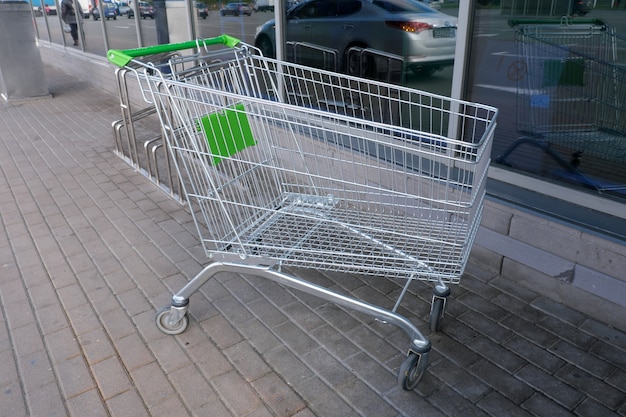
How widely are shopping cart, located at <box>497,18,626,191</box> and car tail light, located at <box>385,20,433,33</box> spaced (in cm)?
75

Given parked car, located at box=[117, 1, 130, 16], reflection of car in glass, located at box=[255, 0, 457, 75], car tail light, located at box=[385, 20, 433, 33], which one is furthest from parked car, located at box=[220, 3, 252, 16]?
parked car, located at box=[117, 1, 130, 16]

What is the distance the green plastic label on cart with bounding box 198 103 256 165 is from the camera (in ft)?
8.38

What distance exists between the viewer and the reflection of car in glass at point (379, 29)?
3688 millimetres

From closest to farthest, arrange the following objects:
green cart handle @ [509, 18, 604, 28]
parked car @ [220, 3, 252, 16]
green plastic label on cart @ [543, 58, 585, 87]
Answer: green cart handle @ [509, 18, 604, 28] < green plastic label on cart @ [543, 58, 585, 87] < parked car @ [220, 3, 252, 16]

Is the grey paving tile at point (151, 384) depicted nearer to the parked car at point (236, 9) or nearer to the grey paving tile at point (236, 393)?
the grey paving tile at point (236, 393)

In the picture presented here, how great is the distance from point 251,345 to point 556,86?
2441 millimetres

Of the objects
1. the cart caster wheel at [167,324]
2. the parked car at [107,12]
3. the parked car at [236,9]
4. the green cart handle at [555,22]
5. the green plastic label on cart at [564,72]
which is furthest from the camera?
the parked car at [107,12]

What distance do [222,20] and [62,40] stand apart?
287 inches

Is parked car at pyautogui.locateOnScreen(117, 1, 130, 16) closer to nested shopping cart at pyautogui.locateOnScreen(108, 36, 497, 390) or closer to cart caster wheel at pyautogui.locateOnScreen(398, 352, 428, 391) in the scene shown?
nested shopping cart at pyautogui.locateOnScreen(108, 36, 497, 390)

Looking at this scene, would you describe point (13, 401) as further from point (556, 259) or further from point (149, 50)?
point (556, 259)

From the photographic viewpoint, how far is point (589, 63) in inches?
119

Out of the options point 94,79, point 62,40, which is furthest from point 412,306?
point 62,40


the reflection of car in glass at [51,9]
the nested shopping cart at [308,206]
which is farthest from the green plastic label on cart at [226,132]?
the reflection of car in glass at [51,9]

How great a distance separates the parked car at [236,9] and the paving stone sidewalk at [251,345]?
326 cm
